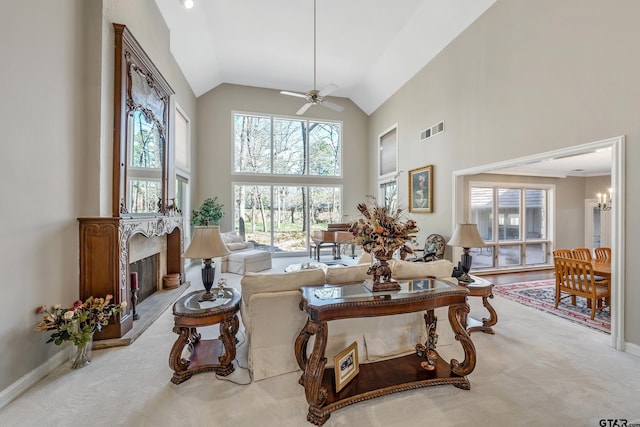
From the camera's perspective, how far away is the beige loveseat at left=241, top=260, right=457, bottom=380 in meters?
2.23

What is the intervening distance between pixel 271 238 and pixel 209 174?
8.51ft

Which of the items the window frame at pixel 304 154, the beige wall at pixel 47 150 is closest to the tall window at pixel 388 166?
the window frame at pixel 304 154

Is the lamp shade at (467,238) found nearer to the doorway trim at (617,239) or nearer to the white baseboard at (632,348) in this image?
the doorway trim at (617,239)

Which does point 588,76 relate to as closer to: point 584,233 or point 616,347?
point 616,347

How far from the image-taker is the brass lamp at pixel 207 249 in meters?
2.40

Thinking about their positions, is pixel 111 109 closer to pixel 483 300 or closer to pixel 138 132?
pixel 138 132

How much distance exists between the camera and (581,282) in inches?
139

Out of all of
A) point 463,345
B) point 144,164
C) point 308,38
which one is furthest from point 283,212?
point 463,345

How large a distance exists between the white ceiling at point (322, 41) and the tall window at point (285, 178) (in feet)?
4.47

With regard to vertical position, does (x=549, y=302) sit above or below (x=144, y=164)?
below

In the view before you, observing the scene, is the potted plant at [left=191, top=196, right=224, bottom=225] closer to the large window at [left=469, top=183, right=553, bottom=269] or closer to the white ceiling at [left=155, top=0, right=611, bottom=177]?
the white ceiling at [left=155, top=0, right=611, bottom=177]

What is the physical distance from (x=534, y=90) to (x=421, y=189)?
286 centimetres

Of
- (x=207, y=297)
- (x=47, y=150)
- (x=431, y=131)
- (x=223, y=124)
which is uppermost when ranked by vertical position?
(x=223, y=124)

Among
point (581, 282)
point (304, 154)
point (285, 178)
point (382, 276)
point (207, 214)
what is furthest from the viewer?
point (304, 154)
